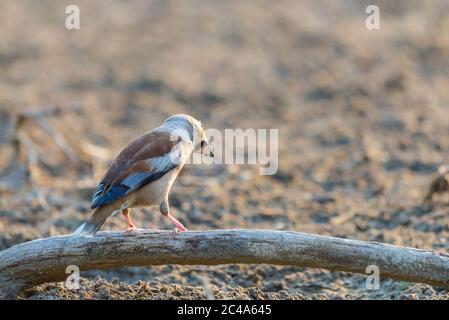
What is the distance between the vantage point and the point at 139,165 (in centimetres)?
652

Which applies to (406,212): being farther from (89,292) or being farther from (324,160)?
(89,292)

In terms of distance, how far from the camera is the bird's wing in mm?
6395

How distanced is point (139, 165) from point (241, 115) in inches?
317

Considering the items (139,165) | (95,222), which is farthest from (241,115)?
(95,222)

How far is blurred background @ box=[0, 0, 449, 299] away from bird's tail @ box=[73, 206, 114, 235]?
449 millimetres

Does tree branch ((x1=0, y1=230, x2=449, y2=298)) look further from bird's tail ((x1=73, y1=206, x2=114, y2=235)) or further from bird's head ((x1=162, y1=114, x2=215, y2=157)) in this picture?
bird's head ((x1=162, y1=114, x2=215, y2=157))

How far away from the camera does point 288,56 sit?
1706 cm

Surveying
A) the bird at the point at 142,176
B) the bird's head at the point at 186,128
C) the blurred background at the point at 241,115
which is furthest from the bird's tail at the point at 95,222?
the bird's head at the point at 186,128

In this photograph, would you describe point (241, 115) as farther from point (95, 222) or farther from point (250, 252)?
point (250, 252)

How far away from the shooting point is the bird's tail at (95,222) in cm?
630

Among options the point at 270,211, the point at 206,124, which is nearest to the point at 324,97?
the point at 206,124

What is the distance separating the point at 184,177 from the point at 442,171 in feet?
10.6
